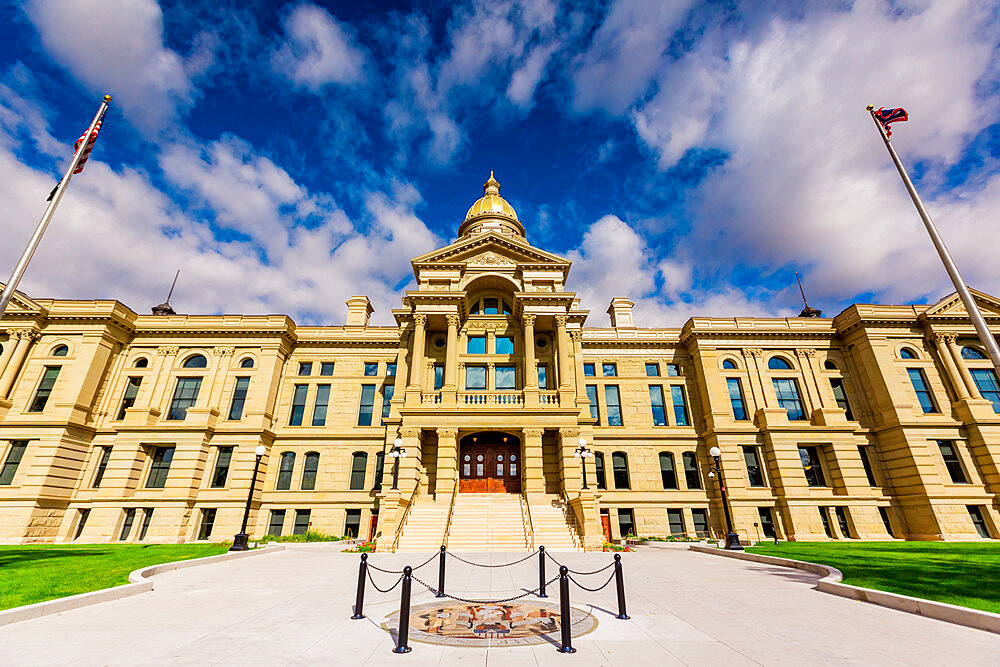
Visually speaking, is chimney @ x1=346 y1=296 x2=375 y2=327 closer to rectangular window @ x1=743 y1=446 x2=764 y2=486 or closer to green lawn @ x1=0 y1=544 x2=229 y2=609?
green lawn @ x1=0 y1=544 x2=229 y2=609

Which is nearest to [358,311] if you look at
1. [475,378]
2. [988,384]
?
[475,378]

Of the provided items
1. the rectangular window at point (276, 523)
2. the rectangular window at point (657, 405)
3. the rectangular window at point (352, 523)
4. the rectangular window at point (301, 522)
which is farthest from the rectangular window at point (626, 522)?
the rectangular window at point (276, 523)

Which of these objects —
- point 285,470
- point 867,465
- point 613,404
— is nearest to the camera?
point 867,465

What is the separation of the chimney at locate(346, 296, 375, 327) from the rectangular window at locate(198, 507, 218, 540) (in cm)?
1618

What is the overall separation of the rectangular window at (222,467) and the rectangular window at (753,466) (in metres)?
34.4

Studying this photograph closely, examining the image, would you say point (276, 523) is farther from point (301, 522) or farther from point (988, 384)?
Result: point (988, 384)

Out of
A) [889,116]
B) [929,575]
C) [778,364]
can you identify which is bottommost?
[929,575]

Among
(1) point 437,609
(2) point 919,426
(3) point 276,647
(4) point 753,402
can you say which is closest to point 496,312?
(4) point 753,402

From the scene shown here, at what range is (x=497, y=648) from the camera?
630cm

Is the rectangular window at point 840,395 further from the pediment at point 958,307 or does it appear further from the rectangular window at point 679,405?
the rectangular window at point 679,405

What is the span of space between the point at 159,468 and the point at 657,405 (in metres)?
34.4

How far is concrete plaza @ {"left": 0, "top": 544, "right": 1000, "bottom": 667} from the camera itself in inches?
232

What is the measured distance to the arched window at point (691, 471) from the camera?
101 ft

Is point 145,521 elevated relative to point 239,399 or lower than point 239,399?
lower
